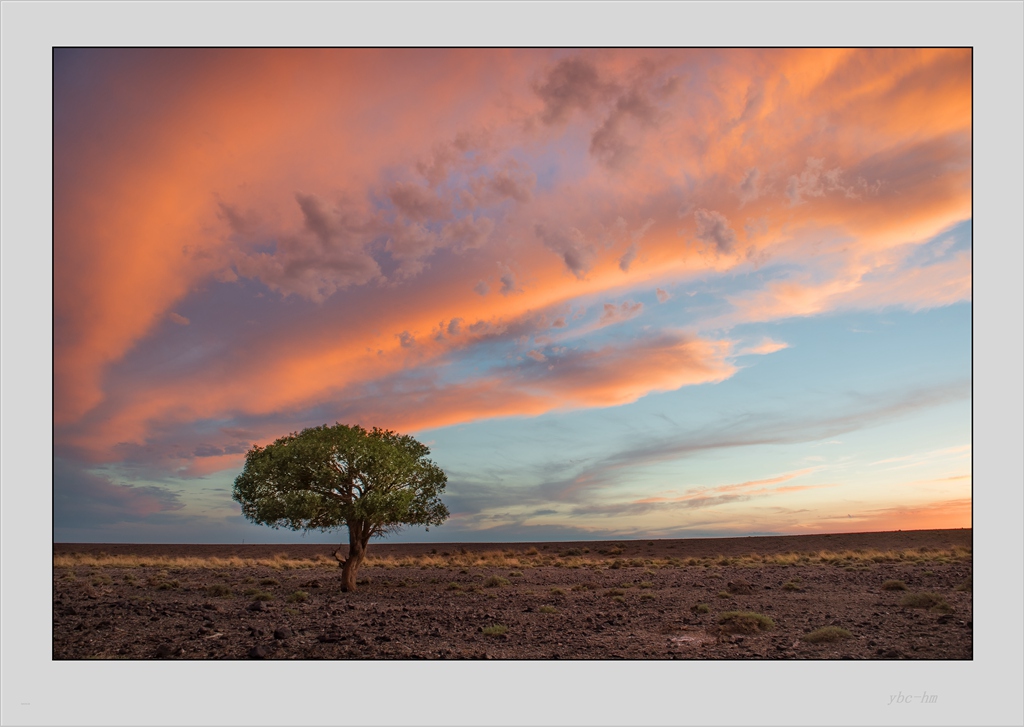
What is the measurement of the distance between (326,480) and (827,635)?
1726 cm

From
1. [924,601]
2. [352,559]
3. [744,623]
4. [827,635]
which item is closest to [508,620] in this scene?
[744,623]

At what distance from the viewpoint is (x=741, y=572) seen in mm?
34406

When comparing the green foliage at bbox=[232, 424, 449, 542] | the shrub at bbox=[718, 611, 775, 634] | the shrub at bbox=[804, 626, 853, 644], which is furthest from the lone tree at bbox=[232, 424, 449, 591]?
the shrub at bbox=[804, 626, 853, 644]

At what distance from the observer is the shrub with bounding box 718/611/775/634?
619 inches

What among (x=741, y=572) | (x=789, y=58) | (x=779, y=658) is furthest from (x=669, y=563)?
(x=789, y=58)

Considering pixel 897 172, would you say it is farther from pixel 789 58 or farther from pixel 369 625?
pixel 369 625

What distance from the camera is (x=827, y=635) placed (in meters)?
14.4

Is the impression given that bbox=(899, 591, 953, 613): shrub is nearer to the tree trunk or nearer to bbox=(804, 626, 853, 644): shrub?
bbox=(804, 626, 853, 644): shrub

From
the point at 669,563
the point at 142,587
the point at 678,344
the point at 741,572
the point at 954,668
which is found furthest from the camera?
the point at 669,563

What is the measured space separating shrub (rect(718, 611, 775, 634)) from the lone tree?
40.1 ft

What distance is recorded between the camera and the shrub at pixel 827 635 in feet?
46.9

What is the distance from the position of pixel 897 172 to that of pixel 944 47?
155 inches

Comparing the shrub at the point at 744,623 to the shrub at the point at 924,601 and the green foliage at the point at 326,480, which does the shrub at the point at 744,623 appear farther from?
the green foliage at the point at 326,480

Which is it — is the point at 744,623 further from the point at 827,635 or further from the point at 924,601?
the point at 924,601
